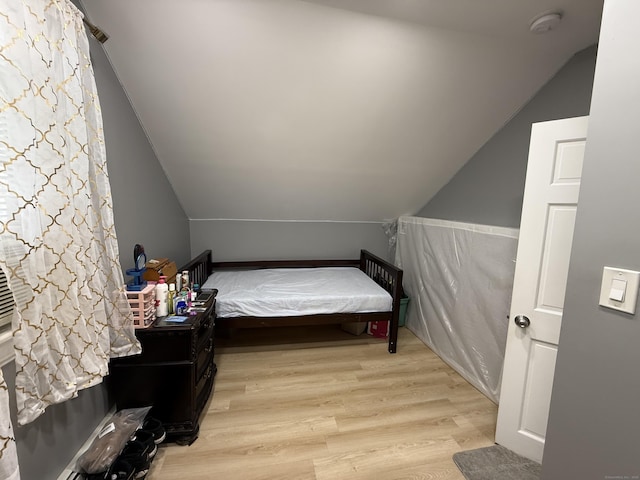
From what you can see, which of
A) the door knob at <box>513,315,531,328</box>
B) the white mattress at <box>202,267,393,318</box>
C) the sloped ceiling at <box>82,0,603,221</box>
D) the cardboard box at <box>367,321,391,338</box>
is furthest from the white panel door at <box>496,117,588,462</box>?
the cardboard box at <box>367,321,391,338</box>

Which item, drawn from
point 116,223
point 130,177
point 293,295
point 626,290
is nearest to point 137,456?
point 116,223

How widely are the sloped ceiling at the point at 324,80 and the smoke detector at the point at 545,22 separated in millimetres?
A: 35

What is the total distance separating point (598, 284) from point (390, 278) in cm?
204

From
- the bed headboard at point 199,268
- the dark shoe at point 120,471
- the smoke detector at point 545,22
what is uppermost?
the smoke detector at point 545,22

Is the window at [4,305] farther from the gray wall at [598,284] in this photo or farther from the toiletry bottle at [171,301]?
the gray wall at [598,284]

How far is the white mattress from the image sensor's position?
227cm

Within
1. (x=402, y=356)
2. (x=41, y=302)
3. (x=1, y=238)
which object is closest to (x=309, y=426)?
(x=402, y=356)

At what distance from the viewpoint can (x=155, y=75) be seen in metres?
1.67

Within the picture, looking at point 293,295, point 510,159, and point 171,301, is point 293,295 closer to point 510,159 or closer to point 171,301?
point 171,301

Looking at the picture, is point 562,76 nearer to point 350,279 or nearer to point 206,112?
point 350,279

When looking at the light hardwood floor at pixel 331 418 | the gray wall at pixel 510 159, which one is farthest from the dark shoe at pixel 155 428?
the gray wall at pixel 510 159

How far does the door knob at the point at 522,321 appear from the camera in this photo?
1402 mm

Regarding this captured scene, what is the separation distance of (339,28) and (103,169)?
1469 mm

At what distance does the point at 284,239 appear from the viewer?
3299mm
